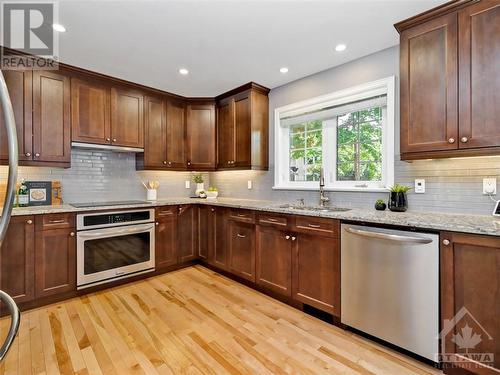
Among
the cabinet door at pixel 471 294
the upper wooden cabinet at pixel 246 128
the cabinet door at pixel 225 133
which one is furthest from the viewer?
the cabinet door at pixel 225 133

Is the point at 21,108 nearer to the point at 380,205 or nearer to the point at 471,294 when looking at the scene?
the point at 380,205

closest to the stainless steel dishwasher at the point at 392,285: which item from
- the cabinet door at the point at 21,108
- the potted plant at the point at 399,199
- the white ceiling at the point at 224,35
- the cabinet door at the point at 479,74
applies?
the potted plant at the point at 399,199

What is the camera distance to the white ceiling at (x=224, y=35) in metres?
1.84

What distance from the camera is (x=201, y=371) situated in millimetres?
1635

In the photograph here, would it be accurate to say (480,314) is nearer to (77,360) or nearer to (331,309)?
(331,309)

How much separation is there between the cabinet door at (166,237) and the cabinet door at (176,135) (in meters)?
0.75

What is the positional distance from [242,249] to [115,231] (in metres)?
1.44

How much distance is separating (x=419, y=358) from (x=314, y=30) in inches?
101

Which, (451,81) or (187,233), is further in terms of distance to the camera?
(187,233)

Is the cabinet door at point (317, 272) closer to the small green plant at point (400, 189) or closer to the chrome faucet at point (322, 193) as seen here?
the chrome faucet at point (322, 193)

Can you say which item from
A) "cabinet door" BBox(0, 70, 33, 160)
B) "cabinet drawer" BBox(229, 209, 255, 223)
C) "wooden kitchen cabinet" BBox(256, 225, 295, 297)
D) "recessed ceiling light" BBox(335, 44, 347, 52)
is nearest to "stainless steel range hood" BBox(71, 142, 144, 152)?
"cabinet door" BBox(0, 70, 33, 160)

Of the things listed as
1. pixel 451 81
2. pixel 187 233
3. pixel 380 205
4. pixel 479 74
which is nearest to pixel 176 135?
pixel 187 233

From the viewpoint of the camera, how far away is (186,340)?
76.5 inches

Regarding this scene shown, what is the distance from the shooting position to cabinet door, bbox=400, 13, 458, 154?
70.7 inches
